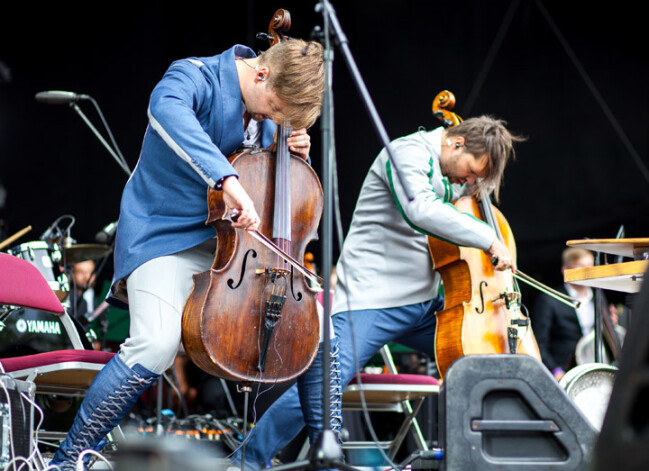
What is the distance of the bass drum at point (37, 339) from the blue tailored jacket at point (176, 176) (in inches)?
50.7

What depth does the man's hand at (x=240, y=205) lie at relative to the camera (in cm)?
179

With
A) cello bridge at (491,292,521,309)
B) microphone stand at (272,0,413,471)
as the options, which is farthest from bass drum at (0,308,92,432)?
microphone stand at (272,0,413,471)

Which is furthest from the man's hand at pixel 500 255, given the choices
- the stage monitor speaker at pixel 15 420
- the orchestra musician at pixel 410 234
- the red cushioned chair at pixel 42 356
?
the stage monitor speaker at pixel 15 420

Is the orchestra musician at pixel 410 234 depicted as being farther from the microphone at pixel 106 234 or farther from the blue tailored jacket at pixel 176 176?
the microphone at pixel 106 234

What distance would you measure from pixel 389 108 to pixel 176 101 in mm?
4569

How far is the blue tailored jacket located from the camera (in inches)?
78.9

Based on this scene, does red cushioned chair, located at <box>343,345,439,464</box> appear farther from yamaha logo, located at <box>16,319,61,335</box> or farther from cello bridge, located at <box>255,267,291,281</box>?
yamaha logo, located at <box>16,319,61,335</box>

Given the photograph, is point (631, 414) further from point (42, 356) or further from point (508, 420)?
point (42, 356)

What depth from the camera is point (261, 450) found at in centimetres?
222

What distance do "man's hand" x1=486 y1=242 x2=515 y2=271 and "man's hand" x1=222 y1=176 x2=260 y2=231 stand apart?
42.6 inches

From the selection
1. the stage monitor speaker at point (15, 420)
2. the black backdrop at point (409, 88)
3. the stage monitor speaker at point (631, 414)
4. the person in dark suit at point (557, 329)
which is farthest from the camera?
the black backdrop at point (409, 88)

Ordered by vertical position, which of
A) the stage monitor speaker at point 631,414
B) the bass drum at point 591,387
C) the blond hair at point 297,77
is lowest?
the bass drum at point 591,387

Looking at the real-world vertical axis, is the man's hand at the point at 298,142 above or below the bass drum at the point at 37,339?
above

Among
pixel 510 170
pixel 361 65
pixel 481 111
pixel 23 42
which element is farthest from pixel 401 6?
pixel 23 42
